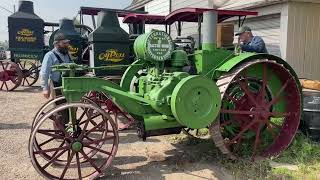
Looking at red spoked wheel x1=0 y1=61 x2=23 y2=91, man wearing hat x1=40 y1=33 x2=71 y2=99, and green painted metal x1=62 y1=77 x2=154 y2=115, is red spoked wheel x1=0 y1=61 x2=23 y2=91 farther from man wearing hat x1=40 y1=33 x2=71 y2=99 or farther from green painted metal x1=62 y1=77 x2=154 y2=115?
green painted metal x1=62 y1=77 x2=154 y2=115

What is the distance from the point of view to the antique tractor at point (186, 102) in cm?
454

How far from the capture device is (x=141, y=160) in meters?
5.28

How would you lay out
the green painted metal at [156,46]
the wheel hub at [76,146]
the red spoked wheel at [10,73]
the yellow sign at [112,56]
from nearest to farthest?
the wheel hub at [76,146] < the green painted metal at [156,46] < the yellow sign at [112,56] < the red spoked wheel at [10,73]

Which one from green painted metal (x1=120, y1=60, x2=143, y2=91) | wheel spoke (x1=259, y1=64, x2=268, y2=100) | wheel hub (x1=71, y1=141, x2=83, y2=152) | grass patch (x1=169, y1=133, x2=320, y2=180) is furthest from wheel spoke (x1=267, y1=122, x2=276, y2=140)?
A: wheel hub (x1=71, y1=141, x2=83, y2=152)

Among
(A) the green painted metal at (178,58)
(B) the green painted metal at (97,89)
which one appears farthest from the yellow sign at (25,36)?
(A) the green painted metal at (178,58)

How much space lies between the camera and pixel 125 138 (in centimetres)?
649

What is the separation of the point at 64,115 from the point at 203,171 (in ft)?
7.31

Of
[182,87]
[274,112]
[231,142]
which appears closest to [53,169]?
[182,87]

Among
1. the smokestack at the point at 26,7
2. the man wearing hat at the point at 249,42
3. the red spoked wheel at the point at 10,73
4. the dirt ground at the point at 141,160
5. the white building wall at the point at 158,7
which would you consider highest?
the white building wall at the point at 158,7

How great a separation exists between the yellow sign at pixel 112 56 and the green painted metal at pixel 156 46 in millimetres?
2946

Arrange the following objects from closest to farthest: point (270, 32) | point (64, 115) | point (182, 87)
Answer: point (182, 87), point (64, 115), point (270, 32)

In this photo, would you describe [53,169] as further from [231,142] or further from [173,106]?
[231,142]

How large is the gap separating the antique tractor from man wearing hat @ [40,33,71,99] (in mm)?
658

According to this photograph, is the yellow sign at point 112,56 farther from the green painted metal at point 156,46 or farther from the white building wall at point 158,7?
the white building wall at point 158,7
